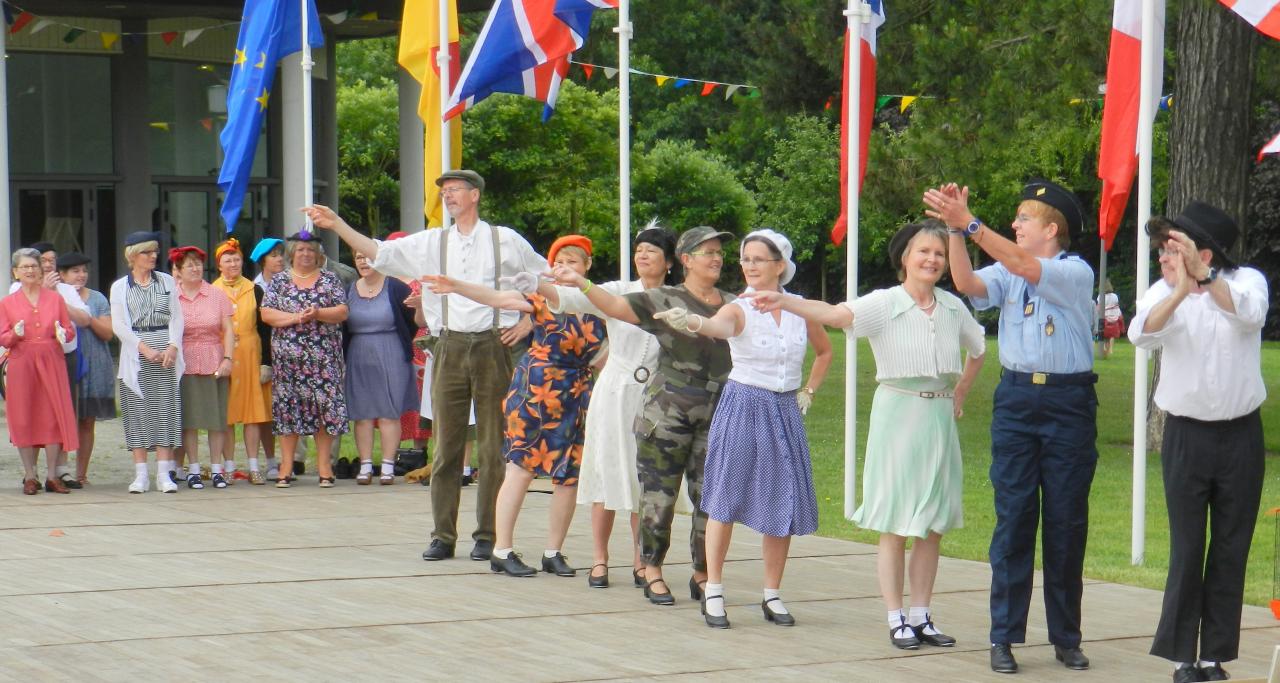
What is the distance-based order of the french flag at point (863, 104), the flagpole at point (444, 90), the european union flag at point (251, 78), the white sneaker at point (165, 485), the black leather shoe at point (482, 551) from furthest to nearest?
the european union flag at point (251, 78) < the flagpole at point (444, 90) < the white sneaker at point (165, 485) < the french flag at point (863, 104) < the black leather shoe at point (482, 551)

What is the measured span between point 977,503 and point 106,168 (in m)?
18.6

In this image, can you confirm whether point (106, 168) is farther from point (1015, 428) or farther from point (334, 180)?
point (1015, 428)

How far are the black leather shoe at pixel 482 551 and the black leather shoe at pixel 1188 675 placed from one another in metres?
4.28

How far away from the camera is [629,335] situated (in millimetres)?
8453

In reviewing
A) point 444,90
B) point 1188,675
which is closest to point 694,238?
point 1188,675

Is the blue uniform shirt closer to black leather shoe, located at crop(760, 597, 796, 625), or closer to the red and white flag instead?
black leather shoe, located at crop(760, 597, 796, 625)

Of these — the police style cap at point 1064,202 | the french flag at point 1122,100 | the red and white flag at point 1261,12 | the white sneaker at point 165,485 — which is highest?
the red and white flag at point 1261,12

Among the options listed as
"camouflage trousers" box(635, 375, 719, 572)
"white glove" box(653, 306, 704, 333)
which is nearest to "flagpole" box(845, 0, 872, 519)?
"camouflage trousers" box(635, 375, 719, 572)

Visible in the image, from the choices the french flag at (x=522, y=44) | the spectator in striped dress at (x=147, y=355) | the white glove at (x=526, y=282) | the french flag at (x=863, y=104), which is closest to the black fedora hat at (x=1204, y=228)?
the white glove at (x=526, y=282)

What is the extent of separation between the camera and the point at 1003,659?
6.69 meters

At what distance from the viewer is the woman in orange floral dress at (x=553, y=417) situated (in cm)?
897

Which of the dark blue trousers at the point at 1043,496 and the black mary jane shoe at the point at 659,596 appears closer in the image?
the dark blue trousers at the point at 1043,496

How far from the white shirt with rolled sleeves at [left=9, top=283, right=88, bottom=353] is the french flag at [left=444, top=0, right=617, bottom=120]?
10.7 ft

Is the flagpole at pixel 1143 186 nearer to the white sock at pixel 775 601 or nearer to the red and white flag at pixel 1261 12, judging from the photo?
the red and white flag at pixel 1261 12
